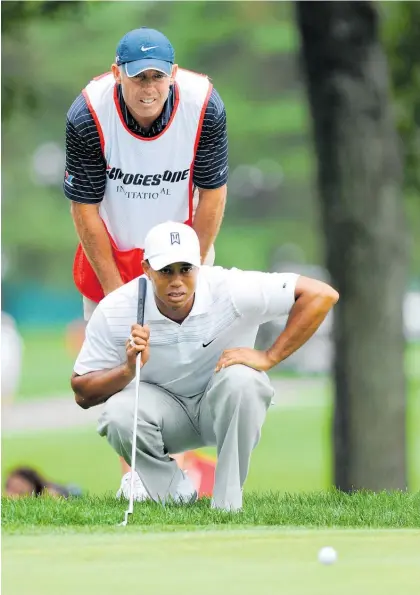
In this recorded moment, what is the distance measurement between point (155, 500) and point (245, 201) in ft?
102

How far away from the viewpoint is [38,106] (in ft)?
40.5

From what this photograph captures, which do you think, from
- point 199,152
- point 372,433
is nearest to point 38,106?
point 372,433

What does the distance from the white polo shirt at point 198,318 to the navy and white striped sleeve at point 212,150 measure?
52 centimetres

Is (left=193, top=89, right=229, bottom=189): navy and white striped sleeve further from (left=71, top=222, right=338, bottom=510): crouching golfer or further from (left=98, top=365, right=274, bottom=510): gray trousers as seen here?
(left=98, top=365, right=274, bottom=510): gray trousers

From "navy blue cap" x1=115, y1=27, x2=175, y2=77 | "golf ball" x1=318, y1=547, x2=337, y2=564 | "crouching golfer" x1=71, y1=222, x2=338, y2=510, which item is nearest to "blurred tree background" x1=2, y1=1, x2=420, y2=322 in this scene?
→ "crouching golfer" x1=71, y1=222, x2=338, y2=510

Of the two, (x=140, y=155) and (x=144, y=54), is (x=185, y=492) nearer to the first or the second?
(x=140, y=155)

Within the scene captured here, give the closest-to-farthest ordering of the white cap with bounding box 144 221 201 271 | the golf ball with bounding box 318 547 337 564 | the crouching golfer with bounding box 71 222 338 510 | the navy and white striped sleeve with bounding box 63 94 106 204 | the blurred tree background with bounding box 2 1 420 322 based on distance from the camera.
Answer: the golf ball with bounding box 318 547 337 564 → the white cap with bounding box 144 221 201 271 → the crouching golfer with bounding box 71 222 338 510 → the navy and white striped sleeve with bounding box 63 94 106 204 → the blurred tree background with bounding box 2 1 420 322

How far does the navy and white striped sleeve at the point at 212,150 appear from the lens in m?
6.48

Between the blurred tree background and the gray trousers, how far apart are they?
24332mm

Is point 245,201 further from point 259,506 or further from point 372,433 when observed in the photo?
point 259,506

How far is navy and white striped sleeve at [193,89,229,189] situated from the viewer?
6.48 metres

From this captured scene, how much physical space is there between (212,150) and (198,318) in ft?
2.73

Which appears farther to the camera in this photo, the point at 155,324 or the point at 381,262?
the point at 381,262

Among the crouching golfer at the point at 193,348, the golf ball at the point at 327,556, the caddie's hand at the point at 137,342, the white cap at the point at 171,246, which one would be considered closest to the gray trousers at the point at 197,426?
the crouching golfer at the point at 193,348
